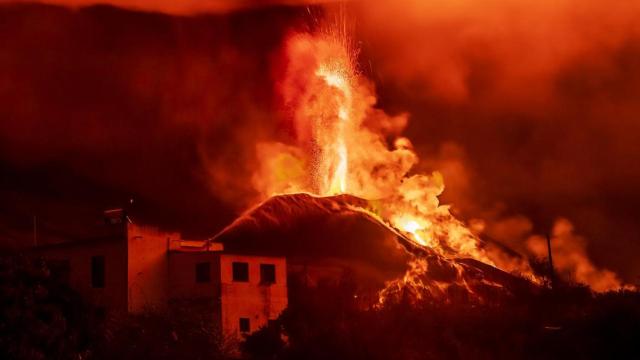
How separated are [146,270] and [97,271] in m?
3.66

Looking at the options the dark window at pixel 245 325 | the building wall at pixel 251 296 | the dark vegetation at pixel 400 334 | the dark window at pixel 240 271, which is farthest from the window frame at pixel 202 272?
the dark window at pixel 245 325

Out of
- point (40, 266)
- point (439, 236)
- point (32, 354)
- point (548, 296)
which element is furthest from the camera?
point (439, 236)

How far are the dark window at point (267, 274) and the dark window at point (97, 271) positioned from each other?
12640 mm

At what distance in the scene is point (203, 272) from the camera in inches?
3073

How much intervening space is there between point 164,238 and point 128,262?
16.1 feet

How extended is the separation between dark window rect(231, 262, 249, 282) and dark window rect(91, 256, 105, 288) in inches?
386

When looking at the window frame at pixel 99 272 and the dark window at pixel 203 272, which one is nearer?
the window frame at pixel 99 272

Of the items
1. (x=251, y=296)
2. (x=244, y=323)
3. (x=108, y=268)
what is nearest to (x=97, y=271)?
(x=108, y=268)

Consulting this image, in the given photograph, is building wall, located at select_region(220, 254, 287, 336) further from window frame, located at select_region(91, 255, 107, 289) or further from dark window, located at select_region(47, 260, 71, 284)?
dark window, located at select_region(47, 260, 71, 284)

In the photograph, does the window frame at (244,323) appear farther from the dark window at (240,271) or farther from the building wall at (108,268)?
the building wall at (108,268)

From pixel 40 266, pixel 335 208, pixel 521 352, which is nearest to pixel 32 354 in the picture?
pixel 40 266

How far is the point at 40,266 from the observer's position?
48281 millimetres

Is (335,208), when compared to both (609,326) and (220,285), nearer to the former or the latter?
(220,285)

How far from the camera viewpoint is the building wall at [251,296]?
76812mm
